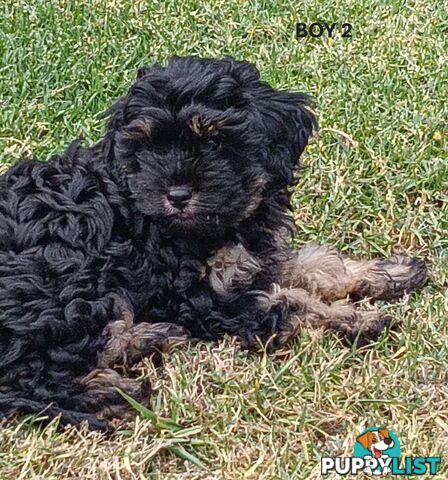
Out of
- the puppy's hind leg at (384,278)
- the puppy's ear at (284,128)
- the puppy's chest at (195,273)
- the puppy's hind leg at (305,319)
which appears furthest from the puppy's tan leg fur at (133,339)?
the puppy's hind leg at (384,278)

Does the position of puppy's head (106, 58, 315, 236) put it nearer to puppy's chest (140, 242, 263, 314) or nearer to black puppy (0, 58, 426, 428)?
black puppy (0, 58, 426, 428)

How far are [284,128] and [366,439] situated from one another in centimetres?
→ 147

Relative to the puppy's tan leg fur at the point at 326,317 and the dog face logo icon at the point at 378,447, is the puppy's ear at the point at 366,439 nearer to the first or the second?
the dog face logo icon at the point at 378,447

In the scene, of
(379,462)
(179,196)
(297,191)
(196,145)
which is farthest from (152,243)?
(297,191)

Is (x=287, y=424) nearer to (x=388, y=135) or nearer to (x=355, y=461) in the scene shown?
(x=355, y=461)

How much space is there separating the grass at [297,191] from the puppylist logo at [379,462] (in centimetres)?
4

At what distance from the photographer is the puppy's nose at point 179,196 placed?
13.2 ft

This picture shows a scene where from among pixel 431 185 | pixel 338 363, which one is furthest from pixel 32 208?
pixel 431 185

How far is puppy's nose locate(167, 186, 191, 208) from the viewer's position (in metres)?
4.03

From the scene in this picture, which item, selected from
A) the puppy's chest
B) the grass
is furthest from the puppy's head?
the grass

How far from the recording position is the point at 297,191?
18.1 feet

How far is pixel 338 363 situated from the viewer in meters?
4.19

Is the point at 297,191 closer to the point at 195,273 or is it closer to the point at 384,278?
the point at 384,278

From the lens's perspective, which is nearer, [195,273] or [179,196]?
[179,196]
